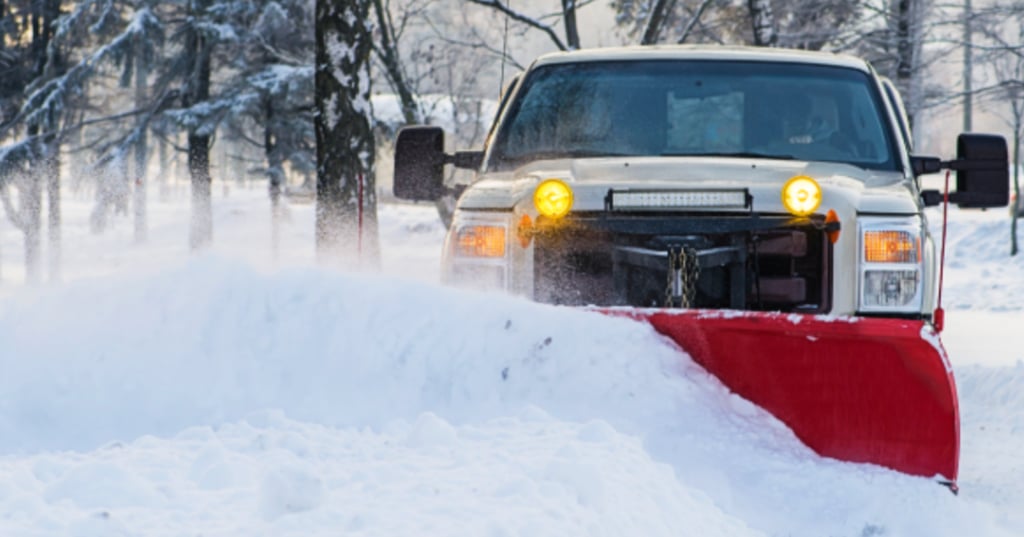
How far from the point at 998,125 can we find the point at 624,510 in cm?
9377

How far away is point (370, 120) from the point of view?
10102 millimetres

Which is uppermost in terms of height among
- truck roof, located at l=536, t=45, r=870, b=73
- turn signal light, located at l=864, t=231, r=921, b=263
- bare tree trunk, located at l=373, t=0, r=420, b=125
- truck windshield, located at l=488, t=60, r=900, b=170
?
bare tree trunk, located at l=373, t=0, r=420, b=125

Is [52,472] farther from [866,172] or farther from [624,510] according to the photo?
[866,172]

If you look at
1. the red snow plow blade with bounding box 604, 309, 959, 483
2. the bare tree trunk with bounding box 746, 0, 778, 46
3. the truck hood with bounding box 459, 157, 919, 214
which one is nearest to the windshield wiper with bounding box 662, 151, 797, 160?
the truck hood with bounding box 459, 157, 919, 214

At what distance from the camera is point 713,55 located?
5.31 meters

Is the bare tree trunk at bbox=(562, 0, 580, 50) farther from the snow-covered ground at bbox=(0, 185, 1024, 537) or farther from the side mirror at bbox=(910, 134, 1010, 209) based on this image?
the snow-covered ground at bbox=(0, 185, 1024, 537)

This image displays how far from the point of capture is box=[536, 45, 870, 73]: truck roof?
5285 mm

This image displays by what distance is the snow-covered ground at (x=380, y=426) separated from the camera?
267 cm

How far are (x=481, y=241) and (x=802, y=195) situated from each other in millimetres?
1167

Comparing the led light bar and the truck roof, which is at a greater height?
the truck roof

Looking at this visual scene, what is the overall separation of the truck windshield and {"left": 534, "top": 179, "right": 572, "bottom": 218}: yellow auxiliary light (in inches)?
34.4

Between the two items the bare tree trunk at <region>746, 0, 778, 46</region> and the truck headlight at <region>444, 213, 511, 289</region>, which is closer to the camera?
the truck headlight at <region>444, 213, 511, 289</region>

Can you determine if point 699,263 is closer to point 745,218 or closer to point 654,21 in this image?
point 745,218

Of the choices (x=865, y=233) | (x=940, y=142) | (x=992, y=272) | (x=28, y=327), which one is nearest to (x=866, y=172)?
(x=865, y=233)
